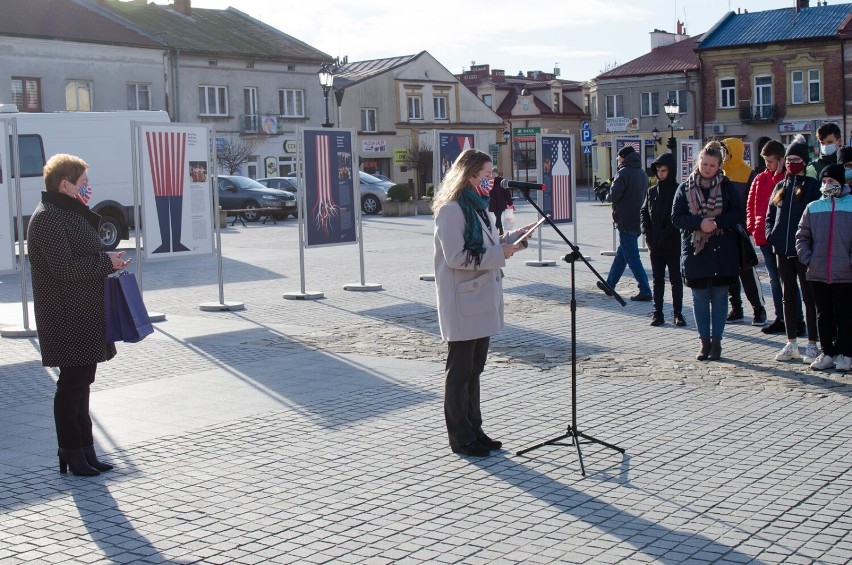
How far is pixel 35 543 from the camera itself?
17.8 ft

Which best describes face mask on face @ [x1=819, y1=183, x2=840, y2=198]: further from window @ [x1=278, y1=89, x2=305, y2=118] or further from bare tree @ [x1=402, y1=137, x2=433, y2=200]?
bare tree @ [x1=402, y1=137, x2=433, y2=200]

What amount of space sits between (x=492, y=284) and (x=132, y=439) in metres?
2.63

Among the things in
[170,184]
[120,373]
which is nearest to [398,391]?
[120,373]

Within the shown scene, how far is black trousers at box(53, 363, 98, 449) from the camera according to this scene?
6715mm

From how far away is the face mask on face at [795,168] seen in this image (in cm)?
978

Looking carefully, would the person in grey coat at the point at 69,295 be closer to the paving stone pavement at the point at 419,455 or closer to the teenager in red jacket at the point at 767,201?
the paving stone pavement at the point at 419,455

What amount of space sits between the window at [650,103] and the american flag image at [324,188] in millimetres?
58124

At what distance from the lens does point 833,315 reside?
370 inches

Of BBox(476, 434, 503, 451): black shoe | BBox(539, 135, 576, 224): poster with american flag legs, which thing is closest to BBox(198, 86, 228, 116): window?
BBox(539, 135, 576, 224): poster with american flag legs

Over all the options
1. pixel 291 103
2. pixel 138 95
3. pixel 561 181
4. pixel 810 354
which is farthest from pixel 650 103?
pixel 810 354

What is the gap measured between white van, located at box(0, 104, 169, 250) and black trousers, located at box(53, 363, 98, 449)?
1871 centimetres

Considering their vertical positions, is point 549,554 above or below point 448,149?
below

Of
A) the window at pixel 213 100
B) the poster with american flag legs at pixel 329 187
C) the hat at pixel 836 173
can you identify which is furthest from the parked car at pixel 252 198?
the hat at pixel 836 173

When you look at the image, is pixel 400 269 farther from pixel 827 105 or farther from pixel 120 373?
pixel 827 105
